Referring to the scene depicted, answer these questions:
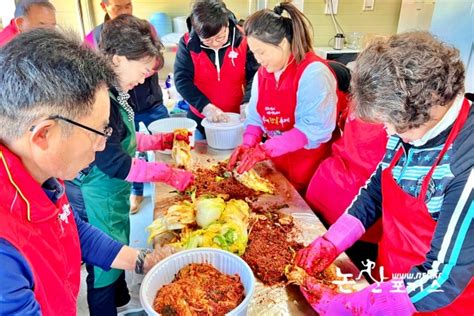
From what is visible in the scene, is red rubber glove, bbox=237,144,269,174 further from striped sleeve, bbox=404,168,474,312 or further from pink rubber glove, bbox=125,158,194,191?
striped sleeve, bbox=404,168,474,312

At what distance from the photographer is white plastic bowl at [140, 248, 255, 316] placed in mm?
1207

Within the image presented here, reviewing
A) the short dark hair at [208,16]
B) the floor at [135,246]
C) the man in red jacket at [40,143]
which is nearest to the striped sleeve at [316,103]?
the short dark hair at [208,16]

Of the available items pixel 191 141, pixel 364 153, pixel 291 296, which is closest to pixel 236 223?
pixel 291 296

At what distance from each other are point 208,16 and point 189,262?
6.10 feet

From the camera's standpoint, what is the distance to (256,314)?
4.31 feet

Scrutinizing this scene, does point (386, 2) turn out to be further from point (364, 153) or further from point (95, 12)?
point (364, 153)

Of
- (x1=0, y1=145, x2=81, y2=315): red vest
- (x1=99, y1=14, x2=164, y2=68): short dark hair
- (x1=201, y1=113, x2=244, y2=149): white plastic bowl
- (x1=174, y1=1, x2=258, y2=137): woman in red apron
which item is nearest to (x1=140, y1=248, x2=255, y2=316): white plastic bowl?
(x1=0, y1=145, x2=81, y2=315): red vest

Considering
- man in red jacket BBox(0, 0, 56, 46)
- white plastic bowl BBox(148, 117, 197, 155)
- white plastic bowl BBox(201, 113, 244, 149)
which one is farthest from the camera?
man in red jacket BBox(0, 0, 56, 46)

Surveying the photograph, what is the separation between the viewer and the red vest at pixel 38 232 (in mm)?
903

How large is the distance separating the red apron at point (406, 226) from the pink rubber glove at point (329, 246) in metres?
0.14

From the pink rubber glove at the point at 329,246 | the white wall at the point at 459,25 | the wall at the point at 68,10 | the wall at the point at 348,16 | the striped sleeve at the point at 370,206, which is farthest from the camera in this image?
the wall at the point at 348,16

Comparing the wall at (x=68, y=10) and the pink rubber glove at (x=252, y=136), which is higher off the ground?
the wall at (x=68, y=10)

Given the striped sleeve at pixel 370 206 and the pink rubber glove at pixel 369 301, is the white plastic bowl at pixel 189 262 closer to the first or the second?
the pink rubber glove at pixel 369 301

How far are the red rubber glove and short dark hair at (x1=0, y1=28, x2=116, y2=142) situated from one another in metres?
1.29
